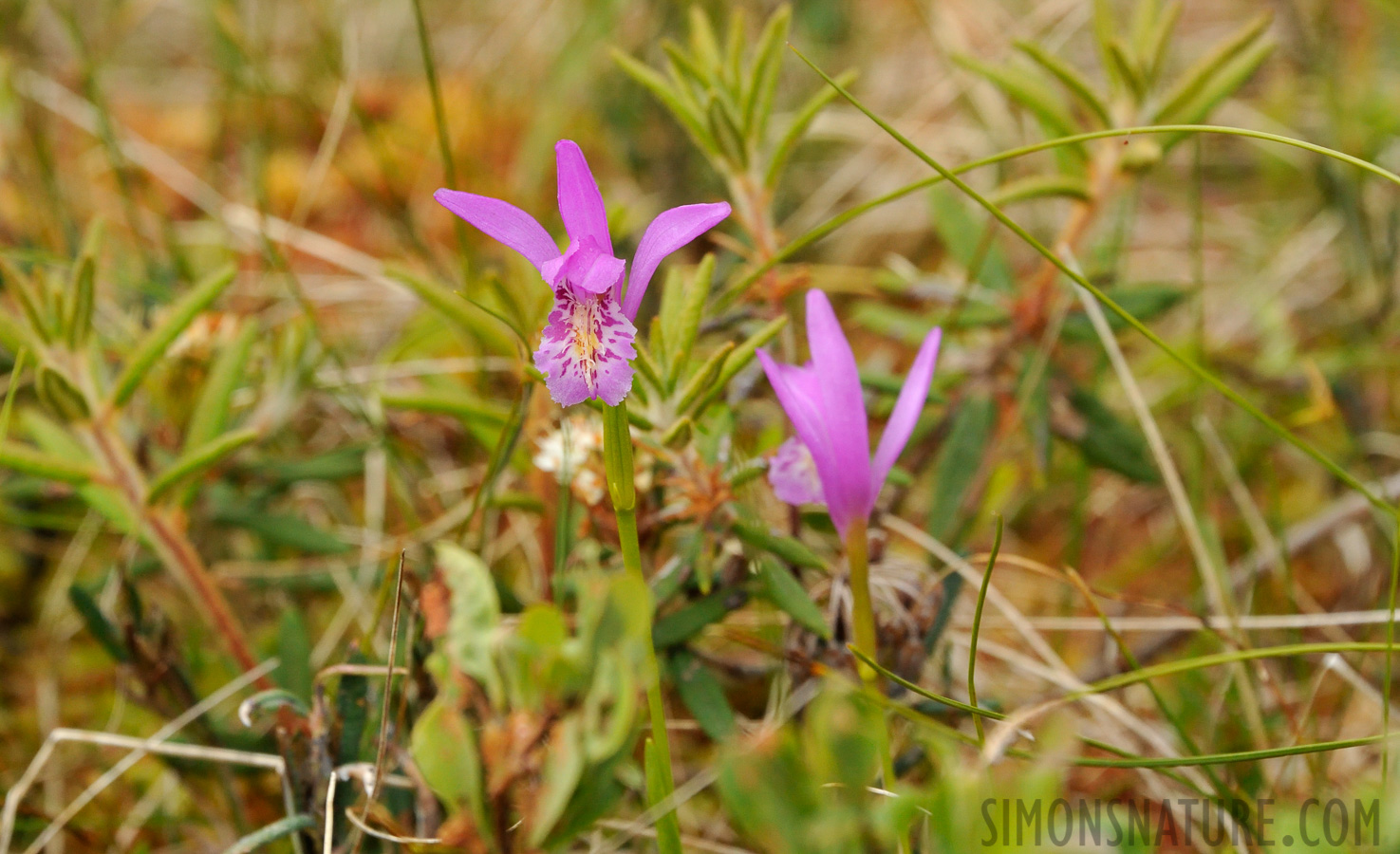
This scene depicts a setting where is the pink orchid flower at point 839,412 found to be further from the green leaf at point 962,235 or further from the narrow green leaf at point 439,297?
the green leaf at point 962,235

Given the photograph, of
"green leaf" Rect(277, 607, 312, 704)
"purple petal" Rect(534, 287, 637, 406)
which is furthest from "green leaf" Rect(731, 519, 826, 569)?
"green leaf" Rect(277, 607, 312, 704)

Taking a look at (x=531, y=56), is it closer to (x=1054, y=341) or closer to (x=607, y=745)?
(x=1054, y=341)

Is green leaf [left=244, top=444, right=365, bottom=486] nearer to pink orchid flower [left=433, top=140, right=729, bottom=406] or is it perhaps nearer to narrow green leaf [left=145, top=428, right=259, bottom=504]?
narrow green leaf [left=145, top=428, right=259, bottom=504]

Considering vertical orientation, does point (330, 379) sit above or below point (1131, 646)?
above

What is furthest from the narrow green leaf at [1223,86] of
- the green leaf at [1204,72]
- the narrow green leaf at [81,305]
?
the narrow green leaf at [81,305]

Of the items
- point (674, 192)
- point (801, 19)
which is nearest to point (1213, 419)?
point (674, 192)

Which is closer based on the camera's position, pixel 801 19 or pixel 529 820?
pixel 529 820
